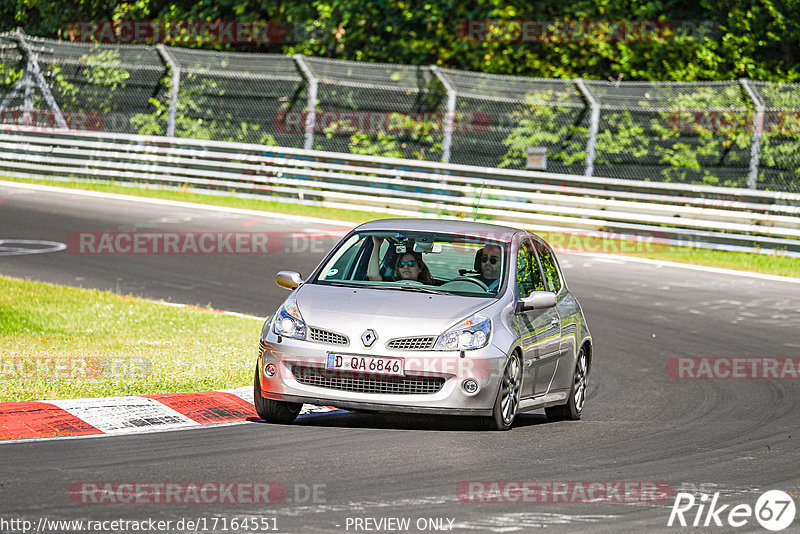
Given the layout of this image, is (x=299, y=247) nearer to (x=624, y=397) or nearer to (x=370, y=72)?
(x=370, y=72)

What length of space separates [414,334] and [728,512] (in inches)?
101

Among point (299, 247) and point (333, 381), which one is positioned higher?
point (333, 381)

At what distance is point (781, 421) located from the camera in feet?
32.9

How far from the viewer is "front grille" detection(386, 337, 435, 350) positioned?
27.6ft

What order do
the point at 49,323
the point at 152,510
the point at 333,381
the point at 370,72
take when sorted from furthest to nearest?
the point at 370,72
the point at 49,323
the point at 333,381
the point at 152,510

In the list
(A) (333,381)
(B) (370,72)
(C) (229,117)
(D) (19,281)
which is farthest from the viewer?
(C) (229,117)

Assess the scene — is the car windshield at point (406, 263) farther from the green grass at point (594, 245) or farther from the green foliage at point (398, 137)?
the green foliage at point (398, 137)

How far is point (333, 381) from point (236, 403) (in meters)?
1.19

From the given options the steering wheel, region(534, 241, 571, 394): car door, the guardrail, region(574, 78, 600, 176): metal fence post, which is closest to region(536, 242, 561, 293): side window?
region(534, 241, 571, 394): car door

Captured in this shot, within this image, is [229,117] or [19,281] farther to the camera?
[229,117]

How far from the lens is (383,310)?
8.58 m

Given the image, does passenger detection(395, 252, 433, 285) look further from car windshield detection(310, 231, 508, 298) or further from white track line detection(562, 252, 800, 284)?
white track line detection(562, 252, 800, 284)

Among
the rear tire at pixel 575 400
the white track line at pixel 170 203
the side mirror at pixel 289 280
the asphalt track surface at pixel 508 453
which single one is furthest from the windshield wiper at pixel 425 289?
the white track line at pixel 170 203

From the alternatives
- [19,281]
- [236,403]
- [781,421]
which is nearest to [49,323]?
[19,281]
